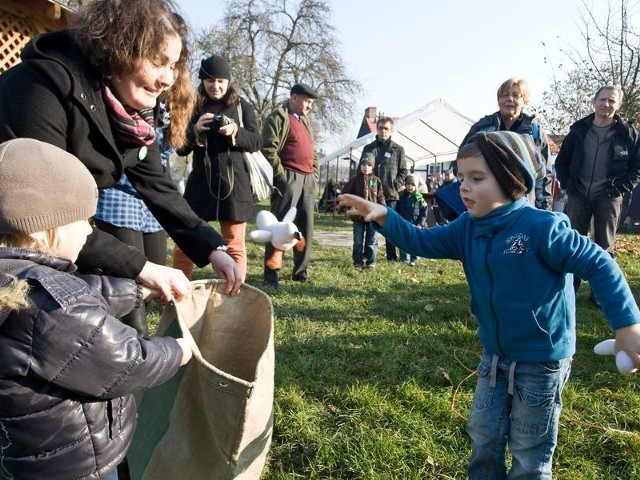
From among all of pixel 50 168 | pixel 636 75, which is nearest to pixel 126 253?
pixel 50 168

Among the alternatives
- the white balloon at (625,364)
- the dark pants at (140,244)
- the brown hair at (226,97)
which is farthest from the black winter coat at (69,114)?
the brown hair at (226,97)

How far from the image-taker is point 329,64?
963 inches

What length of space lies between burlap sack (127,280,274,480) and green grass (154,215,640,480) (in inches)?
20.2

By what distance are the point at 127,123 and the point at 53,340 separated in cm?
82

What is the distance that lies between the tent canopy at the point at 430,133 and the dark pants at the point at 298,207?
9.31m

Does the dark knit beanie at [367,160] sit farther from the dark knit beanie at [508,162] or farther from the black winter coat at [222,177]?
the dark knit beanie at [508,162]

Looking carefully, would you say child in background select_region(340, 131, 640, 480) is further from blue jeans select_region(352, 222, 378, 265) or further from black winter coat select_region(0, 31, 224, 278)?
blue jeans select_region(352, 222, 378, 265)

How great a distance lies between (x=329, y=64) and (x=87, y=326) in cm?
2475

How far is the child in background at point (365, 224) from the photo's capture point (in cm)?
670

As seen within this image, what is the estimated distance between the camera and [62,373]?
117 centimetres

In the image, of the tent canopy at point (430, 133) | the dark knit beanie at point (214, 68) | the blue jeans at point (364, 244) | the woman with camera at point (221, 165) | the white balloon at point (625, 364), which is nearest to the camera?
the white balloon at point (625, 364)

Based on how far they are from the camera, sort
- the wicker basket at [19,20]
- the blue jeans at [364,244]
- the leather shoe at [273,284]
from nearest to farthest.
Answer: the leather shoe at [273,284] → the blue jeans at [364,244] → the wicker basket at [19,20]

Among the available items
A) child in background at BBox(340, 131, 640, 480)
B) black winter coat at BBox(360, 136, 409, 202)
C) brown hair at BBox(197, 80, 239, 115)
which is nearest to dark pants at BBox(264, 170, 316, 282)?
brown hair at BBox(197, 80, 239, 115)

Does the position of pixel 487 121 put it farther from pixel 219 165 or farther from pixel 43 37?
pixel 43 37
